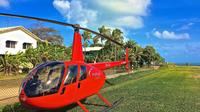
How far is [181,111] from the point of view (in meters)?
11.1

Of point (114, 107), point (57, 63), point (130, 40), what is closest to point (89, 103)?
point (114, 107)

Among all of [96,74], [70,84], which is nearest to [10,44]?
[96,74]

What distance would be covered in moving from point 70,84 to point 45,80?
3.52 feet

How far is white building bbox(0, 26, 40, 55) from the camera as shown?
137 feet

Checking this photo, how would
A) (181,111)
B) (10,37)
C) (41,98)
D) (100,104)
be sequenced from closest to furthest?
(41,98), (181,111), (100,104), (10,37)

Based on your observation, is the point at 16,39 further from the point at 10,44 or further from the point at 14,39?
the point at 10,44

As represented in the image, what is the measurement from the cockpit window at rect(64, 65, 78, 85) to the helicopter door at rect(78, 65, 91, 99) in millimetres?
435

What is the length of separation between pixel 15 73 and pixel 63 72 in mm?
30711

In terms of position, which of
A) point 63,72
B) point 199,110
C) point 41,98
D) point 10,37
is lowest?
point 199,110

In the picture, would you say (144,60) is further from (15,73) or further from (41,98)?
(41,98)

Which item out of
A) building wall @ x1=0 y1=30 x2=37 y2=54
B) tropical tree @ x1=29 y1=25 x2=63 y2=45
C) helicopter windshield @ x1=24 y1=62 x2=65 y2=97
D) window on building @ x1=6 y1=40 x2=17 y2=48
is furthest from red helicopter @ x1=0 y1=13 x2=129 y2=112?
tropical tree @ x1=29 y1=25 x2=63 y2=45

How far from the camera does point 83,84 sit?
10609mm

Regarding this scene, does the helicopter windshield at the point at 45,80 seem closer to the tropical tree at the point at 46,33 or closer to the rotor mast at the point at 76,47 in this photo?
the rotor mast at the point at 76,47

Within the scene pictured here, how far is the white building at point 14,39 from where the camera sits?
137 ft
